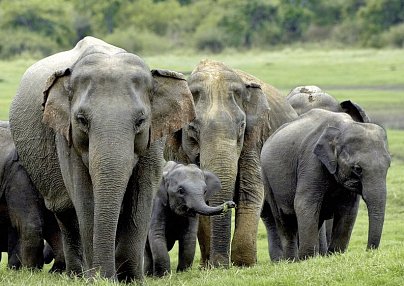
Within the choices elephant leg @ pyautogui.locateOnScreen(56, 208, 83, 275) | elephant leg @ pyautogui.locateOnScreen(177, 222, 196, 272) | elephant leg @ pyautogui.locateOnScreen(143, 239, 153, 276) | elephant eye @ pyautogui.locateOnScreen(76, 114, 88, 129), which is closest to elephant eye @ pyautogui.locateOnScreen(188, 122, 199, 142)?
elephant leg @ pyautogui.locateOnScreen(177, 222, 196, 272)

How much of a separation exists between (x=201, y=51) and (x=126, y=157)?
5912 centimetres

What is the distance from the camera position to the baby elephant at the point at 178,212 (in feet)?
36.9

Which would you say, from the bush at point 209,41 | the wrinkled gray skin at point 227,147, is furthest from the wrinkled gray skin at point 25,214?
the bush at point 209,41

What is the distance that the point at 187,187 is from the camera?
37.9ft

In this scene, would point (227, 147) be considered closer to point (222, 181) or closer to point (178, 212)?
point (222, 181)

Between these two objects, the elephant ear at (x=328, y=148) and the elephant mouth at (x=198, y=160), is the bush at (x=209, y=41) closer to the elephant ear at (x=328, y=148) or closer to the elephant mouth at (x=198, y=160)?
the elephant mouth at (x=198, y=160)

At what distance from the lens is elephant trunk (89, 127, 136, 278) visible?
8492 millimetres

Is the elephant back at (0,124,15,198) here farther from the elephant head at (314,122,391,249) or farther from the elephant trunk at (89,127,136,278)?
the elephant trunk at (89,127,136,278)

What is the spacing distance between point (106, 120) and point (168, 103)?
79 cm

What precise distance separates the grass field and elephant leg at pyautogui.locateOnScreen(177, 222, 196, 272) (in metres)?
0.21

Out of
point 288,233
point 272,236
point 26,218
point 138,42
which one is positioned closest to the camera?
point 26,218

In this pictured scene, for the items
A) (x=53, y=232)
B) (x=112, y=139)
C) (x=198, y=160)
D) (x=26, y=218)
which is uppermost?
(x=112, y=139)

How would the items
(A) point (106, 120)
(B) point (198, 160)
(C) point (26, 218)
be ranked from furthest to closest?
(B) point (198, 160), (C) point (26, 218), (A) point (106, 120)

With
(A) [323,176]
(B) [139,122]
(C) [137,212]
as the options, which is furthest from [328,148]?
(B) [139,122]
